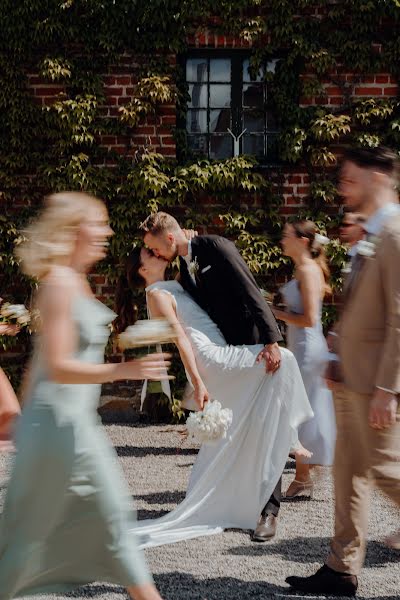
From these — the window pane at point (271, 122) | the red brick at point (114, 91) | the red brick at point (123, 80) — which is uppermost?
the red brick at point (123, 80)

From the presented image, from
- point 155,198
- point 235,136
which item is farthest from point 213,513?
point 235,136

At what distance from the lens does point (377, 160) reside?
146 inches

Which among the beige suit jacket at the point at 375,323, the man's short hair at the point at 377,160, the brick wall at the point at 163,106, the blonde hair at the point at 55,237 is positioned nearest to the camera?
the blonde hair at the point at 55,237

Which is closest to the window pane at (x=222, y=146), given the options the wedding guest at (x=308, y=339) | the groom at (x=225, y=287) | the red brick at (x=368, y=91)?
the red brick at (x=368, y=91)

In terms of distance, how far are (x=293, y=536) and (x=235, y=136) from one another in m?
5.89

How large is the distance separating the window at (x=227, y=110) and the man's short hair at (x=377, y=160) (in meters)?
6.12

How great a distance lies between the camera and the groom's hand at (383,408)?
11.2 feet

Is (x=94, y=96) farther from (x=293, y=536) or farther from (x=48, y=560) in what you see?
(x=48, y=560)

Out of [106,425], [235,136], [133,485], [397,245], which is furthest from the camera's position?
[235,136]

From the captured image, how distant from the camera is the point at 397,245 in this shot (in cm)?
342

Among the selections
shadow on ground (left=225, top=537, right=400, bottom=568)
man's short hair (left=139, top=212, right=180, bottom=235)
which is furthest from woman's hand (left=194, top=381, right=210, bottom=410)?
man's short hair (left=139, top=212, right=180, bottom=235)

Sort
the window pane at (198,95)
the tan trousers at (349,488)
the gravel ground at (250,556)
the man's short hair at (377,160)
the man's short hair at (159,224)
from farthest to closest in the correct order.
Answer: the window pane at (198,95) < the man's short hair at (159,224) < the gravel ground at (250,556) < the tan trousers at (349,488) < the man's short hair at (377,160)

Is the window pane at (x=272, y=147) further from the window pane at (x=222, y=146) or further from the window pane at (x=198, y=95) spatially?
the window pane at (x=198, y=95)

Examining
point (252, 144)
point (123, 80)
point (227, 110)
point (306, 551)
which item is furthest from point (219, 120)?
point (306, 551)
